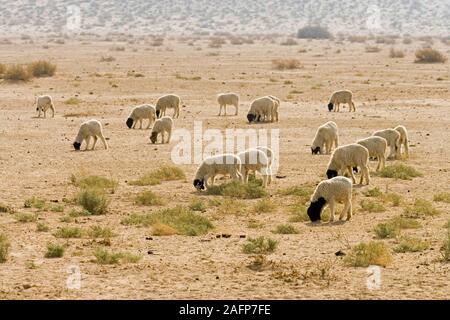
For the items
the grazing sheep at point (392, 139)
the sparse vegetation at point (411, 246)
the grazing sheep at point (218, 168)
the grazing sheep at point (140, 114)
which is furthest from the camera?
the grazing sheep at point (140, 114)

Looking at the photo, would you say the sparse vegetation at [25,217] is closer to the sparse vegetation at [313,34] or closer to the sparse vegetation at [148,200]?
the sparse vegetation at [148,200]

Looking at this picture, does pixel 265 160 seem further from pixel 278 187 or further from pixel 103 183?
pixel 103 183

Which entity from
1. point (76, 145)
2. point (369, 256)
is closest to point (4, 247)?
point (369, 256)

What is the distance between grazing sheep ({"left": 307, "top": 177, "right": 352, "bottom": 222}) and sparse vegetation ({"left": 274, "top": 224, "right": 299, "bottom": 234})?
759 mm

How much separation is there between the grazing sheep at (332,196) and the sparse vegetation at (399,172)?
4496mm

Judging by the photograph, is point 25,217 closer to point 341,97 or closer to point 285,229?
point 285,229

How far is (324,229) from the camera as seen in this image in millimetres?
15219

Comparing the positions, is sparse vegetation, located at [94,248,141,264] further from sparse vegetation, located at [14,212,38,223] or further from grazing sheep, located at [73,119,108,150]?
grazing sheep, located at [73,119,108,150]

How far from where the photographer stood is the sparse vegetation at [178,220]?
15156 mm

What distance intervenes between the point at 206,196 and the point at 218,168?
0.74 meters

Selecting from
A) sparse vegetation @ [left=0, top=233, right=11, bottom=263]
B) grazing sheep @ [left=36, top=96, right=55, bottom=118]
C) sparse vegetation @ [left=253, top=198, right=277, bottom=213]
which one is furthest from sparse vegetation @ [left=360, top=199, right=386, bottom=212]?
grazing sheep @ [left=36, top=96, right=55, bottom=118]

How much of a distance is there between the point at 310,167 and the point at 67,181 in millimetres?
5695

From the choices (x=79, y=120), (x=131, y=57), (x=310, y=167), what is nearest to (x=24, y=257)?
(x=310, y=167)

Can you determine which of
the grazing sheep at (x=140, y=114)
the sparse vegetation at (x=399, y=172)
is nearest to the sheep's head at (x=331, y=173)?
the sparse vegetation at (x=399, y=172)
